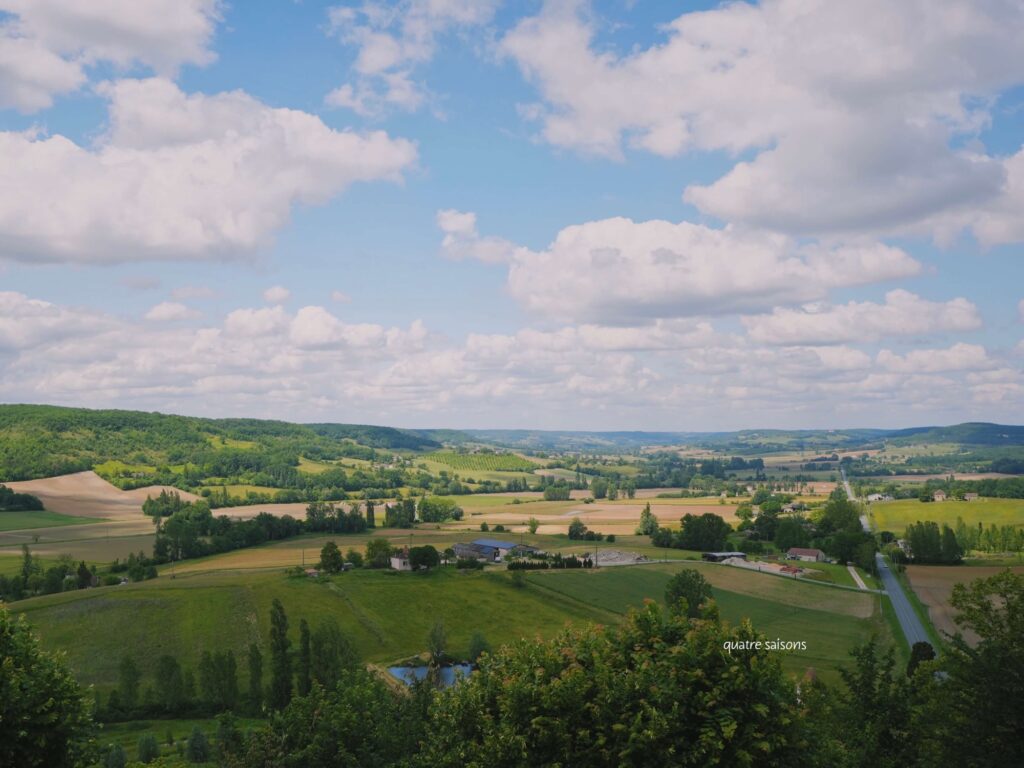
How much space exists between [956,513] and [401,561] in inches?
5132

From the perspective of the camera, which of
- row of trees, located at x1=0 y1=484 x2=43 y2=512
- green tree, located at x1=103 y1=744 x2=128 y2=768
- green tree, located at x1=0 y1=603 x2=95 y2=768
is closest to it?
green tree, located at x1=0 y1=603 x2=95 y2=768

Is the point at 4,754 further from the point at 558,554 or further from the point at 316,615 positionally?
the point at 558,554

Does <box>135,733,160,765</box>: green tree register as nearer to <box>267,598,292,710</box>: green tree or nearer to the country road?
<box>267,598,292,710</box>: green tree

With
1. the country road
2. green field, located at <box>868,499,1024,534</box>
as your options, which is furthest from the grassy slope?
green field, located at <box>868,499,1024,534</box>

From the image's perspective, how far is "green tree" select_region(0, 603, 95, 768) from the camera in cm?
2588

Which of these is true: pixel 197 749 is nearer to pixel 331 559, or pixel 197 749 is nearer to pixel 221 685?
pixel 221 685

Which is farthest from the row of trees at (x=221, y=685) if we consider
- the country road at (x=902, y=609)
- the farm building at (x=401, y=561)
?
the country road at (x=902, y=609)

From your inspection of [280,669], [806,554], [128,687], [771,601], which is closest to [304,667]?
[280,669]

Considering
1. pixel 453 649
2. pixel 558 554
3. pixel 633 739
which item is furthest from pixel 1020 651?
pixel 558 554

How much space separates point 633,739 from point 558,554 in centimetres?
→ 11037

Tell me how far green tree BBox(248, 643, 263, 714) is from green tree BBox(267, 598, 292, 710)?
111 cm

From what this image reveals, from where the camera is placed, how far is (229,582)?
104 metres

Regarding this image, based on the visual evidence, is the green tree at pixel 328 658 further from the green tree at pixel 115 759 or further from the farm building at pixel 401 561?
the farm building at pixel 401 561

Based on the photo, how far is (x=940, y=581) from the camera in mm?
119312
